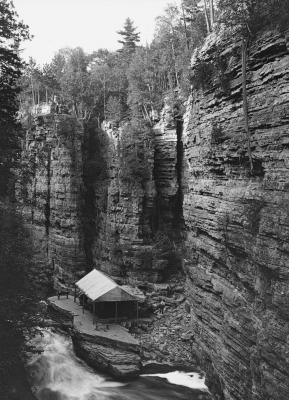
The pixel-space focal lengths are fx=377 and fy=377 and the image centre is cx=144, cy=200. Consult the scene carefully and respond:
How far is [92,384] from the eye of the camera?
23469mm

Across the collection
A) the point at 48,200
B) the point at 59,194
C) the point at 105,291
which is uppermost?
the point at 59,194

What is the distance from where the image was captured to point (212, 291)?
19797 mm

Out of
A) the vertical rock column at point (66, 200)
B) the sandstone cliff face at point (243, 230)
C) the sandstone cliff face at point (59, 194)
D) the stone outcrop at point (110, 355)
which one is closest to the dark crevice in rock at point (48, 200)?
the sandstone cliff face at point (59, 194)

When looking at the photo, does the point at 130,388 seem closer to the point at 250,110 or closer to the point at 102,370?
the point at 102,370

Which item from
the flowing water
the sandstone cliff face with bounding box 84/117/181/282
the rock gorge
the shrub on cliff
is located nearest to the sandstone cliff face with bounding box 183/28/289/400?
the rock gorge

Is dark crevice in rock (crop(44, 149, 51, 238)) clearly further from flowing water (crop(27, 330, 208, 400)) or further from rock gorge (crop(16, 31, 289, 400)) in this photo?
flowing water (crop(27, 330, 208, 400))

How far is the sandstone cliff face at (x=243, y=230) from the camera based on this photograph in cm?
1367

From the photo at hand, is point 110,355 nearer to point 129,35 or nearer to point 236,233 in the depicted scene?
point 236,233

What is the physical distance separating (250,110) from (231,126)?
169cm

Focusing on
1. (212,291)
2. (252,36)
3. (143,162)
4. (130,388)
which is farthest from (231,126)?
(143,162)

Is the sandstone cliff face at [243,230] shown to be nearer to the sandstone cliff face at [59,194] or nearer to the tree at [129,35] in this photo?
the sandstone cliff face at [59,194]

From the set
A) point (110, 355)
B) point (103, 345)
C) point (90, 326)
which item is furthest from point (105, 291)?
point (110, 355)

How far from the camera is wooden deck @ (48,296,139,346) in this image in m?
27.0

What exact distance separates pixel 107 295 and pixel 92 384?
775cm
